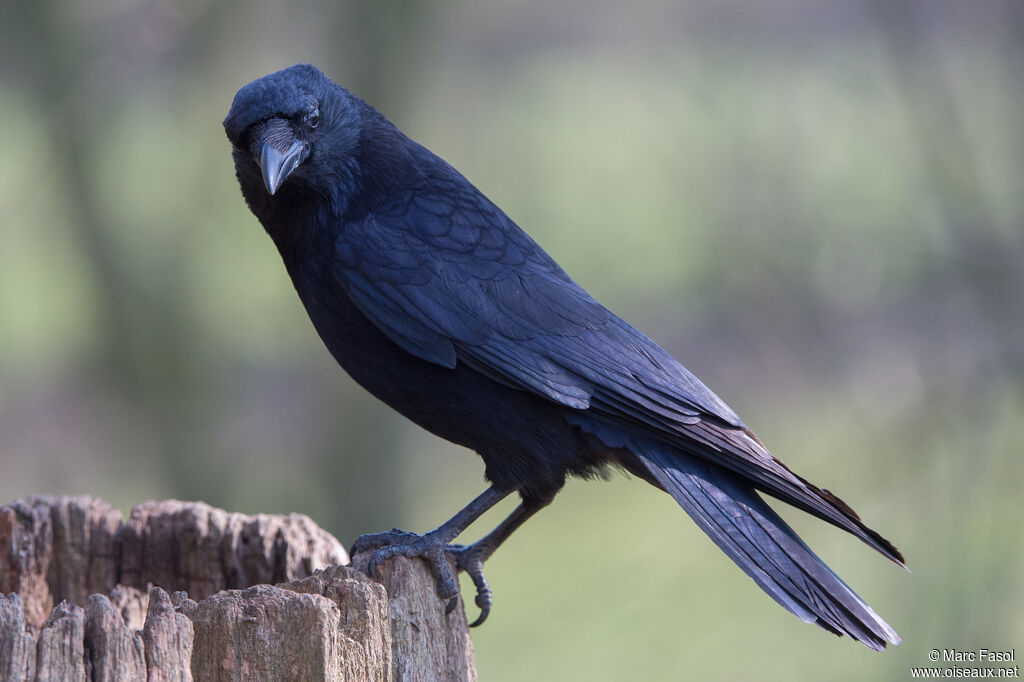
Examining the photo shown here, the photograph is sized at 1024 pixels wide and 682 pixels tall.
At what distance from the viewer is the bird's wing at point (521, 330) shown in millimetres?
3254

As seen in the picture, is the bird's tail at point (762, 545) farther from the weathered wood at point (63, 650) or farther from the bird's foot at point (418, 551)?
the weathered wood at point (63, 650)

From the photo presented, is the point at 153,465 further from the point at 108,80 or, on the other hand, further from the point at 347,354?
the point at 347,354

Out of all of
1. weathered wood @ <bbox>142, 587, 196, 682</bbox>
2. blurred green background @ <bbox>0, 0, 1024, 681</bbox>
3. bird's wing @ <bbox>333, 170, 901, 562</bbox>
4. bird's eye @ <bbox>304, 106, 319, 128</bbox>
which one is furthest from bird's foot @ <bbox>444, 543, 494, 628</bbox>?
blurred green background @ <bbox>0, 0, 1024, 681</bbox>

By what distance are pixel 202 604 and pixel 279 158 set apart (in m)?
1.50

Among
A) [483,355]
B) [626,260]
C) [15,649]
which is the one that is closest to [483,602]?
[483,355]

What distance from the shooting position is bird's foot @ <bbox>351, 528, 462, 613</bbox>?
3145 millimetres

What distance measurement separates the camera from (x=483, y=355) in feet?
11.0

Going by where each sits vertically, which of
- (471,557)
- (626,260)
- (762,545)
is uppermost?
(626,260)

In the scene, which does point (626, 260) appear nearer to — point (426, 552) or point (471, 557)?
point (471, 557)

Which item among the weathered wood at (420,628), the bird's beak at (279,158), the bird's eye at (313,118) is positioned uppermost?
the bird's eye at (313,118)

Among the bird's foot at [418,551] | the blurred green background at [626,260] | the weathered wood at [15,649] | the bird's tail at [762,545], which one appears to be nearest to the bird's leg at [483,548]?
the bird's foot at [418,551]

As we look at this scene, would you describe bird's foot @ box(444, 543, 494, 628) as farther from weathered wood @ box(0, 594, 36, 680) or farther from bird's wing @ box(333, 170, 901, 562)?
weathered wood @ box(0, 594, 36, 680)

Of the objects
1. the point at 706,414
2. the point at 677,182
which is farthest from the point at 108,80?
the point at 706,414

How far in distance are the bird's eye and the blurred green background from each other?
286 centimetres
